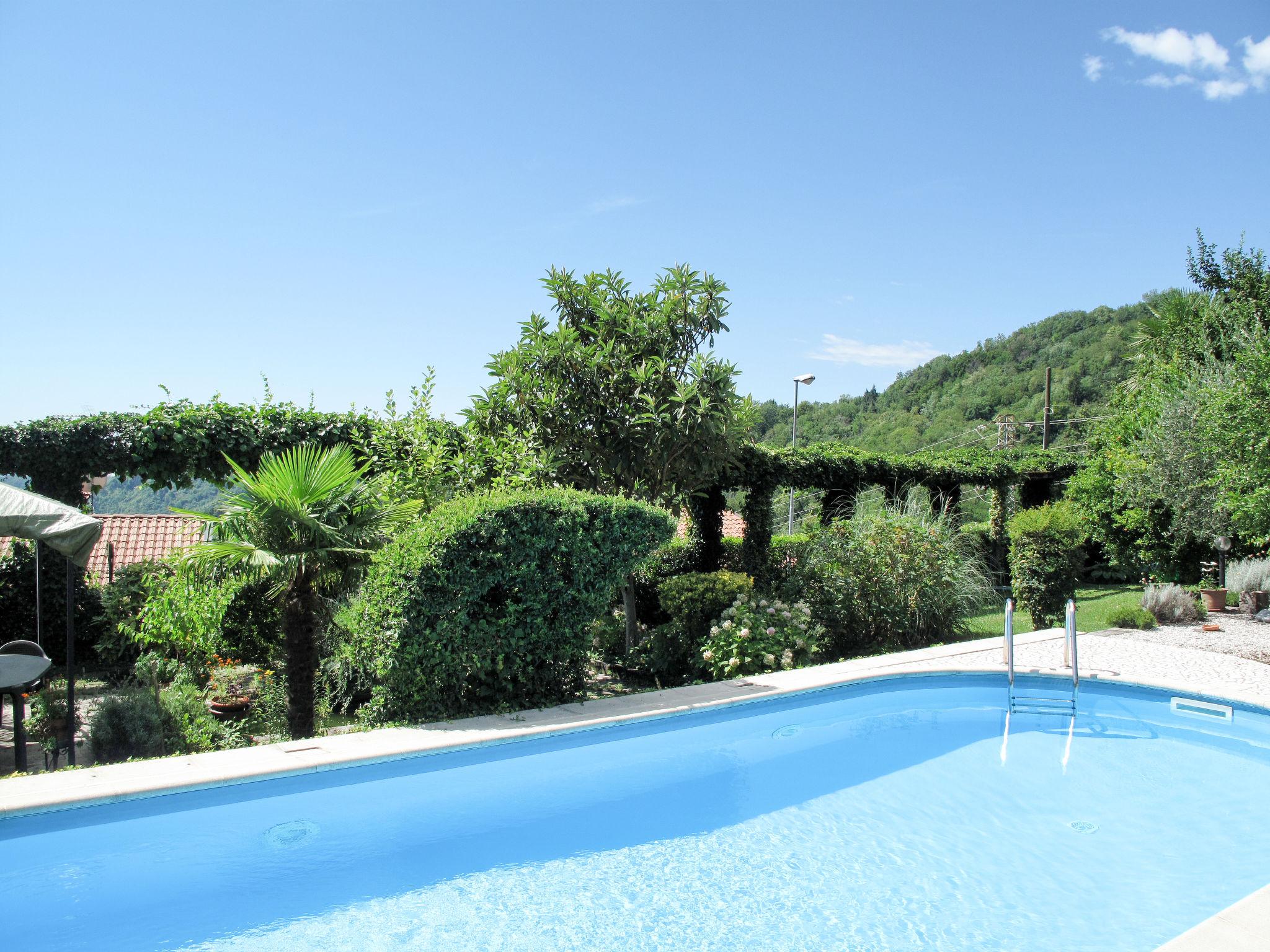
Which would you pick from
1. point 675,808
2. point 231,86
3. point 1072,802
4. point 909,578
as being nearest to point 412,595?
point 675,808

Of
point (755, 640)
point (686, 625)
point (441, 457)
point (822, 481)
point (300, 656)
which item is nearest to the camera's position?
point (300, 656)

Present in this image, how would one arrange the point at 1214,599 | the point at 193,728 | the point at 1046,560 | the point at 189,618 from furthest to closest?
the point at 1214,599
the point at 1046,560
the point at 189,618
the point at 193,728

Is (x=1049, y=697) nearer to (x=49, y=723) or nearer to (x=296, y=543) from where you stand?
(x=296, y=543)

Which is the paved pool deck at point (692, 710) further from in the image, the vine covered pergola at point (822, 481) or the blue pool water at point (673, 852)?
the vine covered pergola at point (822, 481)

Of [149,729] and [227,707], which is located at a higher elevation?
[149,729]

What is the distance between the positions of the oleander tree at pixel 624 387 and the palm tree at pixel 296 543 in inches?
115

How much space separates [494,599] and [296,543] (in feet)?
5.35

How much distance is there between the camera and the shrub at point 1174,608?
39.2ft

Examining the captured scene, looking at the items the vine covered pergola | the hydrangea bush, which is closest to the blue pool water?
the hydrangea bush

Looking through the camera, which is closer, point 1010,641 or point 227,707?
point 227,707

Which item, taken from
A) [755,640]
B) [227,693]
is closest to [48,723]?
[227,693]

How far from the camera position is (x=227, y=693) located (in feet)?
23.4

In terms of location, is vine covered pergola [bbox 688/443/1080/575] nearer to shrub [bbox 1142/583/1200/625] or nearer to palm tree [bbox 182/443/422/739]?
shrub [bbox 1142/583/1200/625]

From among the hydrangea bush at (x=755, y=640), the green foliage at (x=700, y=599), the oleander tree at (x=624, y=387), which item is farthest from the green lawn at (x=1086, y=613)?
the oleander tree at (x=624, y=387)
